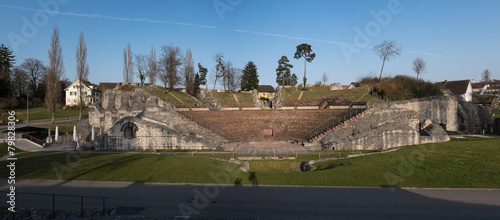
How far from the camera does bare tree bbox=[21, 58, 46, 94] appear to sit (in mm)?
67706

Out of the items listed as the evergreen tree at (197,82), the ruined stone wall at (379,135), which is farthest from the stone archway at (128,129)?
the evergreen tree at (197,82)

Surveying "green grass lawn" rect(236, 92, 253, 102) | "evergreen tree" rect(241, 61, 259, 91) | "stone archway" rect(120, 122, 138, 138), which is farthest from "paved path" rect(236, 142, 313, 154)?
"evergreen tree" rect(241, 61, 259, 91)

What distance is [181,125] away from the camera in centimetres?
3459

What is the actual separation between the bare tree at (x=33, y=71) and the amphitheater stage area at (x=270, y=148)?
69936 millimetres

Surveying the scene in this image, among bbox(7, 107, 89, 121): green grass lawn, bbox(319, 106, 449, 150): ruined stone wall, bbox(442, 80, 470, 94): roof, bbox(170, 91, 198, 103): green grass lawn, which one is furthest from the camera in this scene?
bbox(442, 80, 470, 94): roof

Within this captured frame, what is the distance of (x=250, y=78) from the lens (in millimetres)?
65250

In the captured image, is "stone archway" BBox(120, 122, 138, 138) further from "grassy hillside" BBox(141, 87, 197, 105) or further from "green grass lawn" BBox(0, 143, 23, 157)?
"grassy hillside" BBox(141, 87, 197, 105)

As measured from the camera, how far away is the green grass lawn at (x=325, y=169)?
1592cm

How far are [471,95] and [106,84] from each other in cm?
10444

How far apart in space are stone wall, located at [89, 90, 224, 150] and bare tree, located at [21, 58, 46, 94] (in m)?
45.7

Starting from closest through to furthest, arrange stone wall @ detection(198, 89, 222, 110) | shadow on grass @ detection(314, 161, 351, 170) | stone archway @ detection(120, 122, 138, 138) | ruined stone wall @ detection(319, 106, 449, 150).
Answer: shadow on grass @ detection(314, 161, 351, 170) < ruined stone wall @ detection(319, 106, 449, 150) < stone archway @ detection(120, 122, 138, 138) < stone wall @ detection(198, 89, 222, 110)

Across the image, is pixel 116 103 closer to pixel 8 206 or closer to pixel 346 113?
pixel 8 206

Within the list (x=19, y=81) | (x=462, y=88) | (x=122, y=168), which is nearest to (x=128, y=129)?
(x=122, y=168)

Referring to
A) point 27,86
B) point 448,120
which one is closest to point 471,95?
point 448,120
